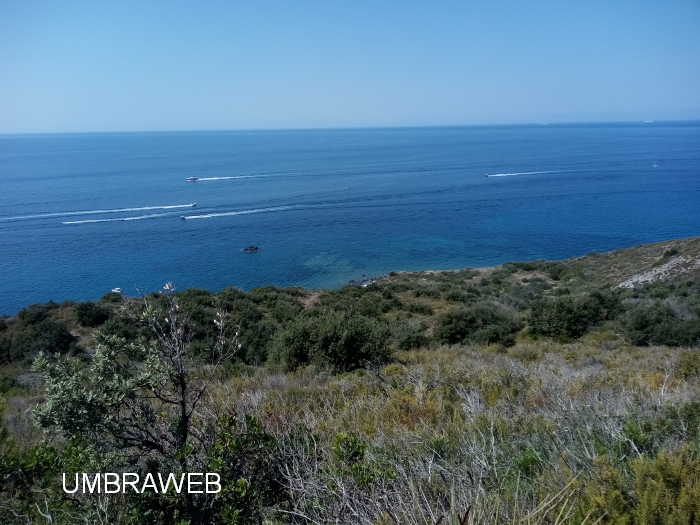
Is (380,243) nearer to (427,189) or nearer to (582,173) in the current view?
(427,189)

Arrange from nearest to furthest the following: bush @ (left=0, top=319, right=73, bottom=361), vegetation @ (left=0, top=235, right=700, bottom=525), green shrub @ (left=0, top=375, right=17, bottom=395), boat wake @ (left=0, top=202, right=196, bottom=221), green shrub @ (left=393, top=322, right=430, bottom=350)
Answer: vegetation @ (left=0, top=235, right=700, bottom=525) → green shrub @ (left=0, top=375, right=17, bottom=395) → green shrub @ (left=393, top=322, right=430, bottom=350) → bush @ (left=0, top=319, right=73, bottom=361) → boat wake @ (left=0, top=202, right=196, bottom=221)

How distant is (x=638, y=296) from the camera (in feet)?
66.4

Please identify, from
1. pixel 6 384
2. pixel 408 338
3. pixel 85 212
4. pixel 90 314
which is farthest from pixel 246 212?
pixel 6 384

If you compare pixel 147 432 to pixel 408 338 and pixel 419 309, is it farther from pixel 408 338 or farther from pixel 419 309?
pixel 419 309

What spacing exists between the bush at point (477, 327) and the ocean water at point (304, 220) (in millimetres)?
17242

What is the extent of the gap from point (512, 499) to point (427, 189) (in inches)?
2528

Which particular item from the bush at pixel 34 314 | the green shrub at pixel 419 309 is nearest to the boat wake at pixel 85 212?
the bush at pixel 34 314

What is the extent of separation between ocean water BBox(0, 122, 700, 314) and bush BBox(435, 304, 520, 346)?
17242 millimetres

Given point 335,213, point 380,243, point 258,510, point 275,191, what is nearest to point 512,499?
point 258,510

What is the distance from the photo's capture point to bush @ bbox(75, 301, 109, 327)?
19.1 meters

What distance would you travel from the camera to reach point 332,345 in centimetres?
1058

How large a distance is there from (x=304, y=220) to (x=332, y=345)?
40.3m

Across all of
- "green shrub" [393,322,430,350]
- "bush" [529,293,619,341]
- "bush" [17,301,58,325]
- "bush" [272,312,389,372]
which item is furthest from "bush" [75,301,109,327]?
"bush" [529,293,619,341]

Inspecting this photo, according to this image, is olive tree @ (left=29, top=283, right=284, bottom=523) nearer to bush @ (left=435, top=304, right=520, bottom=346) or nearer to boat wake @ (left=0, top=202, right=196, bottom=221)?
bush @ (left=435, top=304, right=520, bottom=346)
